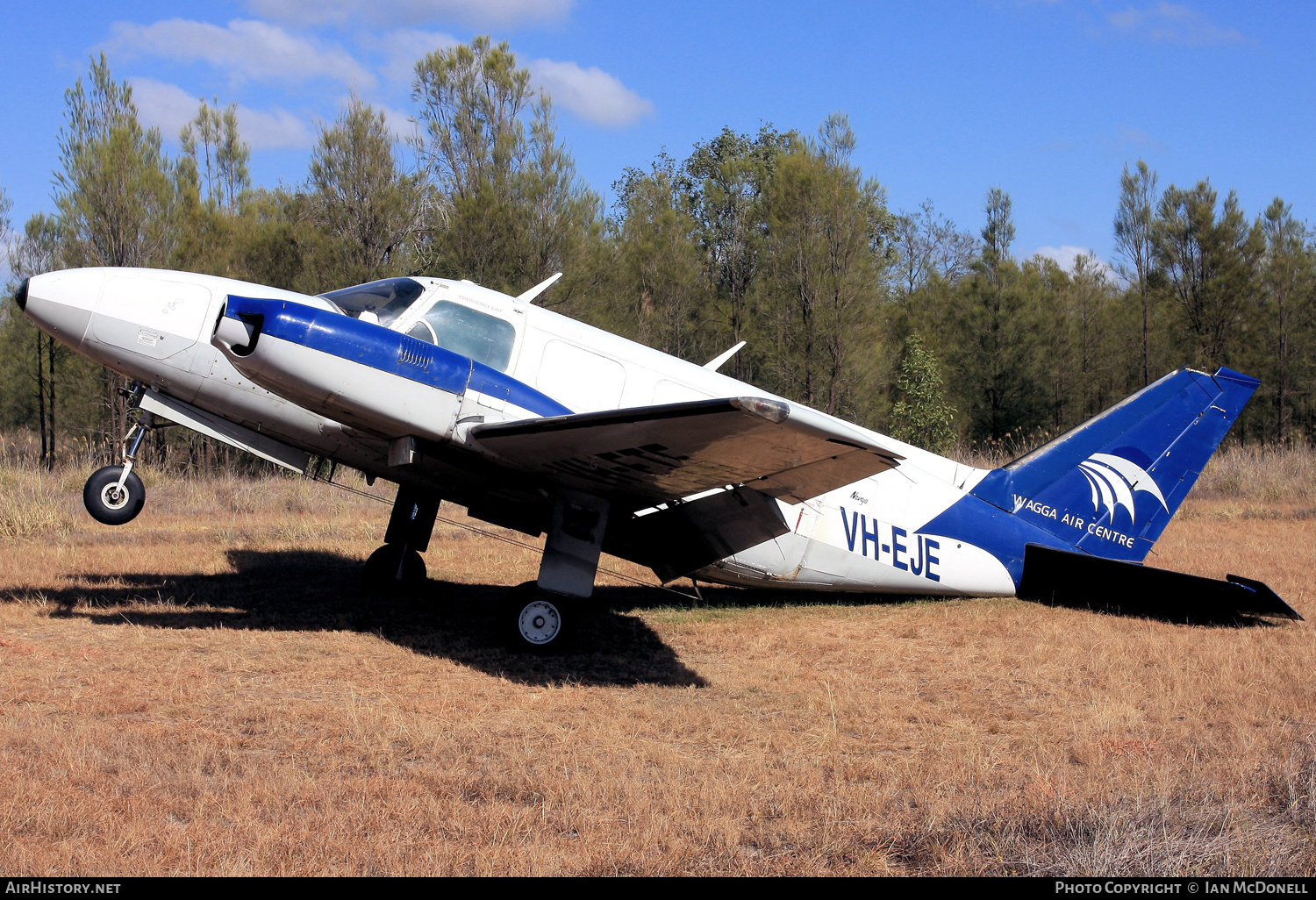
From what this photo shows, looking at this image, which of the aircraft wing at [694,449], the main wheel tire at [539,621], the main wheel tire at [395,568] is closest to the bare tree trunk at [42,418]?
the main wheel tire at [395,568]

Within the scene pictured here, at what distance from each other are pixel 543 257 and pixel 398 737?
2279cm

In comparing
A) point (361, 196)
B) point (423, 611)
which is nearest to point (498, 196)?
point (361, 196)

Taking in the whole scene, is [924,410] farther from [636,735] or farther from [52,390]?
[52,390]

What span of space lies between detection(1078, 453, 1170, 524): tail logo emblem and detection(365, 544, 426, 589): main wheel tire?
7.79m

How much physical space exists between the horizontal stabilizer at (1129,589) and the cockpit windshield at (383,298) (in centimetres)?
712

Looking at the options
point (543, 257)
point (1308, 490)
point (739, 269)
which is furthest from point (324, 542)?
point (739, 269)

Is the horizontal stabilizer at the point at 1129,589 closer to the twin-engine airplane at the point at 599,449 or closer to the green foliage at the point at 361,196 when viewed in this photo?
the twin-engine airplane at the point at 599,449

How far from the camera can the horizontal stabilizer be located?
892cm

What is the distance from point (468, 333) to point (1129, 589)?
741cm

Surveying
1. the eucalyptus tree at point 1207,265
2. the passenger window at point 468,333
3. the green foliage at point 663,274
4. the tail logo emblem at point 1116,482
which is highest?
the eucalyptus tree at point 1207,265

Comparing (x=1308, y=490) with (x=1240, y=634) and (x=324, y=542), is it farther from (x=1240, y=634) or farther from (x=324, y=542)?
(x=324, y=542)

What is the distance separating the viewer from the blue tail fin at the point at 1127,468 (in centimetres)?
1003

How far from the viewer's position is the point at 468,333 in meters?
8.27

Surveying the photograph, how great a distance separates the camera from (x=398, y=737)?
5.60 meters
